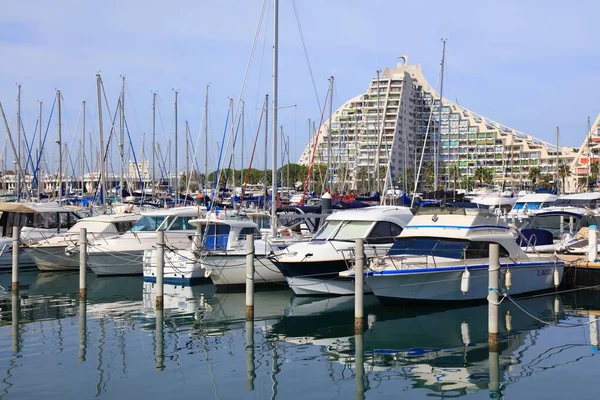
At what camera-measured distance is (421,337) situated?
17.0 meters

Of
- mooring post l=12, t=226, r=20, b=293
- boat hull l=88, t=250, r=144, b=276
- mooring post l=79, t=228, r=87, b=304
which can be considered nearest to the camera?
mooring post l=79, t=228, r=87, b=304

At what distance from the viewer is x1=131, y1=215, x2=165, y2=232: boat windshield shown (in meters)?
28.4

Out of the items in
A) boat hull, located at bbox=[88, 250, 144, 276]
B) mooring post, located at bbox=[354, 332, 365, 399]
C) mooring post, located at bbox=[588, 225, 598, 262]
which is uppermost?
mooring post, located at bbox=[588, 225, 598, 262]

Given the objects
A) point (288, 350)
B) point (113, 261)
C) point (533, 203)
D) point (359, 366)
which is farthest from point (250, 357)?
point (533, 203)

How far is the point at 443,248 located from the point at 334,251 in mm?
3085

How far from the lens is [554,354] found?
15484 mm

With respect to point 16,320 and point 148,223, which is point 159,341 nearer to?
point 16,320

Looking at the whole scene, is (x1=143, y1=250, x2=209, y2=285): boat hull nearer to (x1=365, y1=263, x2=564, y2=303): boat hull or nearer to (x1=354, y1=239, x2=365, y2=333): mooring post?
(x1=365, y1=263, x2=564, y2=303): boat hull

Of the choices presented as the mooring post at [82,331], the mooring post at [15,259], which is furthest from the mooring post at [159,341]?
the mooring post at [15,259]

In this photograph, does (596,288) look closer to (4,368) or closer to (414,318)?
(414,318)

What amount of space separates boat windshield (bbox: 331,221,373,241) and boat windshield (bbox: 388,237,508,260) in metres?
1.68

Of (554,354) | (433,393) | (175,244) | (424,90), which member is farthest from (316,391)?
(424,90)

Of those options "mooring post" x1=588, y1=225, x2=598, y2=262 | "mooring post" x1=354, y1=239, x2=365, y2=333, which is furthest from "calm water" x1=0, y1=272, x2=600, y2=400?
"mooring post" x1=588, y1=225, x2=598, y2=262

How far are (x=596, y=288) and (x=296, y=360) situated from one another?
478 inches
